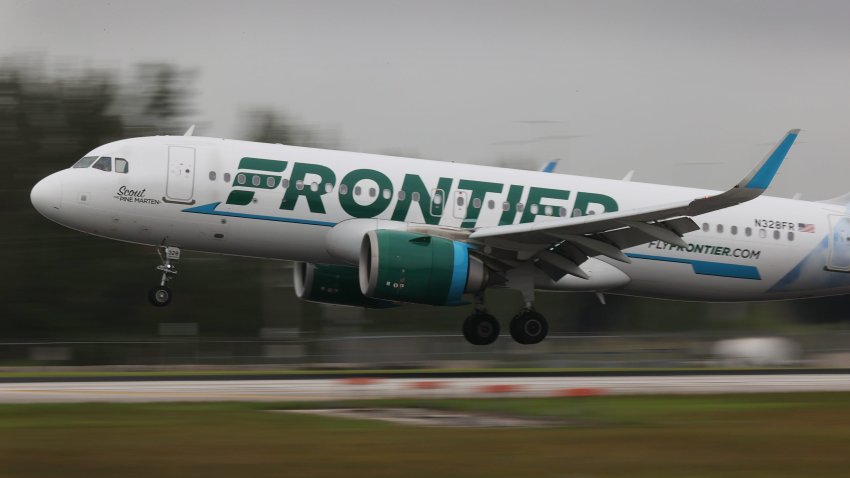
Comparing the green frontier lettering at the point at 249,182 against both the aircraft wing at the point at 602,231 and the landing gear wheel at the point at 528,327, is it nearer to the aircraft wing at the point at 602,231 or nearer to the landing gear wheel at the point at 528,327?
the aircraft wing at the point at 602,231

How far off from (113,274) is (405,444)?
33.9 m

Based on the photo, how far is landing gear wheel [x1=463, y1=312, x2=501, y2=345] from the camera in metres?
25.6

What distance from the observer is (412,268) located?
74.3 feet

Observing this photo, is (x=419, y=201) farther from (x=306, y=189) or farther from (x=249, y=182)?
(x=249, y=182)

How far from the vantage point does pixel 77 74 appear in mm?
49594

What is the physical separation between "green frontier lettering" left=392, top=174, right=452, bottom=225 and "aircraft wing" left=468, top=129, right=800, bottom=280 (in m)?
0.99

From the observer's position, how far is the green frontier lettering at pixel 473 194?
2462 cm

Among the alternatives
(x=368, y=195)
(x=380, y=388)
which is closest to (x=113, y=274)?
(x=368, y=195)

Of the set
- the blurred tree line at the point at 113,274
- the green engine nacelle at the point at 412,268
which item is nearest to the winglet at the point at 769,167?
the green engine nacelle at the point at 412,268

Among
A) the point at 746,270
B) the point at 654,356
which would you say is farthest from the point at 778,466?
the point at 654,356

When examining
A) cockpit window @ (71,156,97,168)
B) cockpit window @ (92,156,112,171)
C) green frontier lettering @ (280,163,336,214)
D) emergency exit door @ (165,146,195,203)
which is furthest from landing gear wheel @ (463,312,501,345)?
cockpit window @ (71,156,97,168)

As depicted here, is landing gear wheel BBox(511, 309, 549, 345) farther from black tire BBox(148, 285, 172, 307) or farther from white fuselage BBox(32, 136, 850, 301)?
black tire BBox(148, 285, 172, 307)

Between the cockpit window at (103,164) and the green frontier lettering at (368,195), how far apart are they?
4.75 metres

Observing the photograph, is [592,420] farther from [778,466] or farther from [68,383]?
[68,383]
